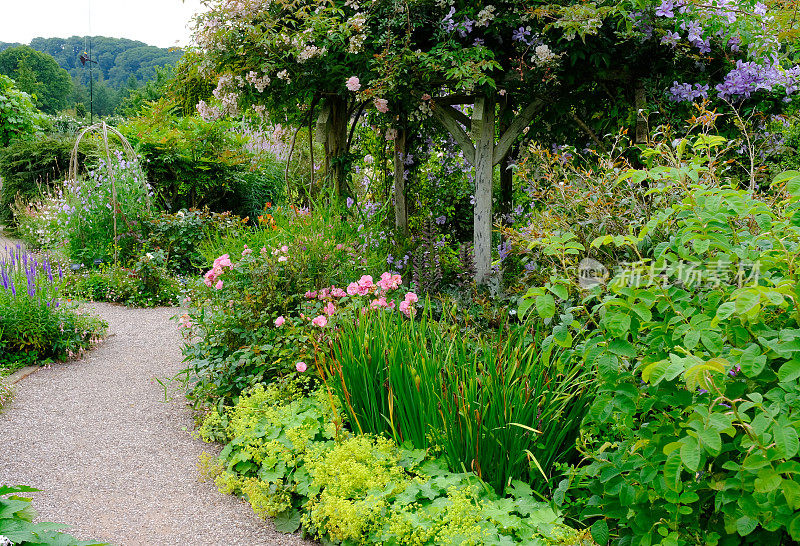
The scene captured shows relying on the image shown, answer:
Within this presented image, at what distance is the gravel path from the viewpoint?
7.86 ft

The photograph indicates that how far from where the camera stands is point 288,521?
2.39 m

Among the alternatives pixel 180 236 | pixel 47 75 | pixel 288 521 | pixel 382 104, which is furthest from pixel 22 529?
pixel 47 75

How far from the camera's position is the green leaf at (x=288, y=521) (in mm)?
2352

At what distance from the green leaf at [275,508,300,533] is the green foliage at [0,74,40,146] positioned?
1210 cm

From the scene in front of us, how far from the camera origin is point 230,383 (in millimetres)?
3443

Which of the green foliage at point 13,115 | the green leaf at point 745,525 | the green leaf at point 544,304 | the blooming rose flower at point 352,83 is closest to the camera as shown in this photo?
the green leaf at point 745,525

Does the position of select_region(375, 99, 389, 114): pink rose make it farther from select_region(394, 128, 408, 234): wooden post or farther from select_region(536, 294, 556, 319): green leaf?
select_region(536, 294, 556, 319): green leaf

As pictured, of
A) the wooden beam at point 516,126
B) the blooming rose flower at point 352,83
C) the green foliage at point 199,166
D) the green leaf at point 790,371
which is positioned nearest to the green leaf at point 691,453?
the green leaf at point 790,371

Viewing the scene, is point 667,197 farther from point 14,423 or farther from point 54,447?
point 14,423

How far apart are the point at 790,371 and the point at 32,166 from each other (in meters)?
12.7

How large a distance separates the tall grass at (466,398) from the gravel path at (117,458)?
2.20 feet

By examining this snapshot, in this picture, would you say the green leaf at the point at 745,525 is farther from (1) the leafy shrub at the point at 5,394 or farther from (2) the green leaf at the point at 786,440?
(1) the leafy shrub at the point at 5,394

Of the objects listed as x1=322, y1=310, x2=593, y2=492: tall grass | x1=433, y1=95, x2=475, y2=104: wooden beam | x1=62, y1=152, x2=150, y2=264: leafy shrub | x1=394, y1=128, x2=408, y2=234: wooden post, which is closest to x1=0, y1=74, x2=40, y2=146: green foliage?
x1=62, y1=152, x2=150, y2=264: leafy shrub

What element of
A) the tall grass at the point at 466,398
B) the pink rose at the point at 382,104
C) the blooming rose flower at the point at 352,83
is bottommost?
the tall grass at the point at 466,398
